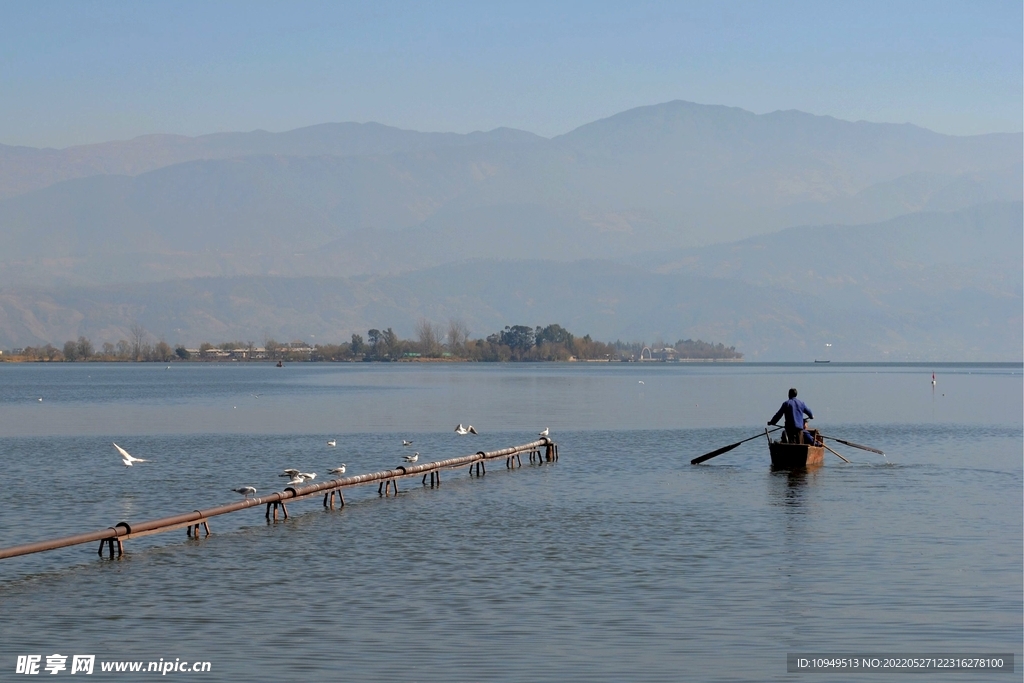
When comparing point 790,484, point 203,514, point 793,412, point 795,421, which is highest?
point 793,412

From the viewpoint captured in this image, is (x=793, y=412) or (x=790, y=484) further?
(x=793, y=412)

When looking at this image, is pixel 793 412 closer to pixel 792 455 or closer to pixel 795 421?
pixel 795 421

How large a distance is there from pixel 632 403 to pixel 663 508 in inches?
3013

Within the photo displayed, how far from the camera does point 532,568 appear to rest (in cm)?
2486

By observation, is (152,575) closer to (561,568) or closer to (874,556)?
(561,568)

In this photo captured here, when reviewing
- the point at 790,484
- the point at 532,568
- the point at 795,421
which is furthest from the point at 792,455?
the point at 532,568

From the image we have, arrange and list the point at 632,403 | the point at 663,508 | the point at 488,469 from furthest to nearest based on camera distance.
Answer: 1. the point at 632,403
2. the point at 488,469
3. the point at 663,508

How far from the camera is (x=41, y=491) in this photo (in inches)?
1528

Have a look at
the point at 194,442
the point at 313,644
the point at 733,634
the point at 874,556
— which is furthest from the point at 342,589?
the point at 194,442

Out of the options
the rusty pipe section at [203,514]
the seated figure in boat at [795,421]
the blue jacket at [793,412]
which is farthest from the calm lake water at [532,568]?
the blue jacket at [793,412]

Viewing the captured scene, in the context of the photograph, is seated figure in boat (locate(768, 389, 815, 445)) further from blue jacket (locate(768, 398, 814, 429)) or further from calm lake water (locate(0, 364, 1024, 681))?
calm lake water (locate(0, 364, 1024, 681))

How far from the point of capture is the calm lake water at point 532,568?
1833cm

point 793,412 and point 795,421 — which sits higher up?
point 793,412

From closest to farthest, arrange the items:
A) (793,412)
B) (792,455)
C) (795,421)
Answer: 1. (792,455)
2. (793,412)
3. (795,421)
